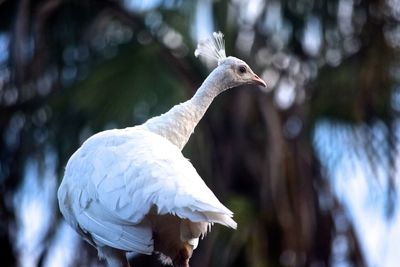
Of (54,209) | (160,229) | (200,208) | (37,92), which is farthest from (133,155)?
(37,92)

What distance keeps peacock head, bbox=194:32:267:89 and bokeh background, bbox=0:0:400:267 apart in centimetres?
336

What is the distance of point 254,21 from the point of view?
9172 millimetres

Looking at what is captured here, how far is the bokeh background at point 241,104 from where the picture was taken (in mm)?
8484

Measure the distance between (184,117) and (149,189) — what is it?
27.0 inches

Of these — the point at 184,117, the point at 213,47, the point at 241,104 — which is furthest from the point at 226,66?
the point at 241,104

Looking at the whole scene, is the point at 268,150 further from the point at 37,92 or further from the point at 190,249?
the point at 190,249

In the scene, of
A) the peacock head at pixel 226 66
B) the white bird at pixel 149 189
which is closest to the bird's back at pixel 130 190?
the white bird at pixel 149 189

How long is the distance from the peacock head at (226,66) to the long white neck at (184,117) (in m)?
0.02

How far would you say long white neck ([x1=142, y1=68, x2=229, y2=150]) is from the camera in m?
4.66

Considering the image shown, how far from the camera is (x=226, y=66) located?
189 inches

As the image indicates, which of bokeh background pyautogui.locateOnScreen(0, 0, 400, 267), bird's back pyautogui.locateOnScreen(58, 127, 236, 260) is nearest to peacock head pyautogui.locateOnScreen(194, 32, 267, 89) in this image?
bird's back pyautogui.locateOnScreen(58, 127, 236, 260)

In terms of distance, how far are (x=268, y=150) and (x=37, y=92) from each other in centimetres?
176

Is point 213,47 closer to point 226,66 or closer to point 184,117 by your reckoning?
point 226,66

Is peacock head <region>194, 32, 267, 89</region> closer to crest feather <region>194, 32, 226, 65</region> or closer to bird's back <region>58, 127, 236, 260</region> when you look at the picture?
crest feather <region>194, 32, 226, 65</region>
